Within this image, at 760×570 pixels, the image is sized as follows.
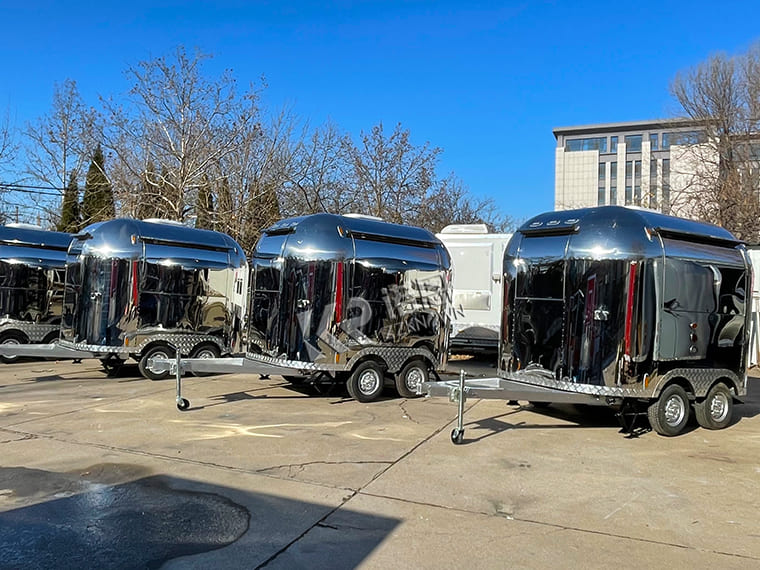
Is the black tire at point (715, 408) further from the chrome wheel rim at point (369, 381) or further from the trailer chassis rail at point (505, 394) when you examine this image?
the chrome wheel rim at point (369, 381)

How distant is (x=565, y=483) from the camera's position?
6.11 metres

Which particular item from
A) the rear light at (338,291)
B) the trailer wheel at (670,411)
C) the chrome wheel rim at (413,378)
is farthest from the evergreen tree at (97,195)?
the trailer wheel at (670,411)

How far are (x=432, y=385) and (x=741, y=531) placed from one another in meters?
3.59

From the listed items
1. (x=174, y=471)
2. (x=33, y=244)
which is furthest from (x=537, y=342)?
(x=33, y=244)

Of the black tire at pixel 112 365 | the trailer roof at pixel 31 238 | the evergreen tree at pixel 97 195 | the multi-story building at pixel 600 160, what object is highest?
the multi-story building at pixel 600 160

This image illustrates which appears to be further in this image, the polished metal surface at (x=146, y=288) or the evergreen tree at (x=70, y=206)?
the evergreen tree at (x=70, y=206)

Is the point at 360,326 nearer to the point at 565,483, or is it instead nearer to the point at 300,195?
the point at 565,483

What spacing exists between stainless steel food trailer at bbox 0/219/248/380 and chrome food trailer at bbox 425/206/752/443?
6452 mm

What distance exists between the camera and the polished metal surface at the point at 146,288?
37.9 feet

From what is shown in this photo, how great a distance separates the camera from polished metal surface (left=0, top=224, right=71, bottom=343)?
14453 millimetres

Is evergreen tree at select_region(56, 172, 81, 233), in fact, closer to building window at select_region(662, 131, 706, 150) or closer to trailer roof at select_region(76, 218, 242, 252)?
trailer roof at select_region(76, 218, 242, 252)

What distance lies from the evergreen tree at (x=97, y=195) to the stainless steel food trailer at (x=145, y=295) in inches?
504

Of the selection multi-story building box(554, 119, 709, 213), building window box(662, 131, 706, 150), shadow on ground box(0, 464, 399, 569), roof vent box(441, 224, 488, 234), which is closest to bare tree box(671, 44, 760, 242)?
building window box(662, 131, 706, 150)

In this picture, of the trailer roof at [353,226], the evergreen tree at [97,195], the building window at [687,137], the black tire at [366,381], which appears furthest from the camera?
the building window at [687,137]
